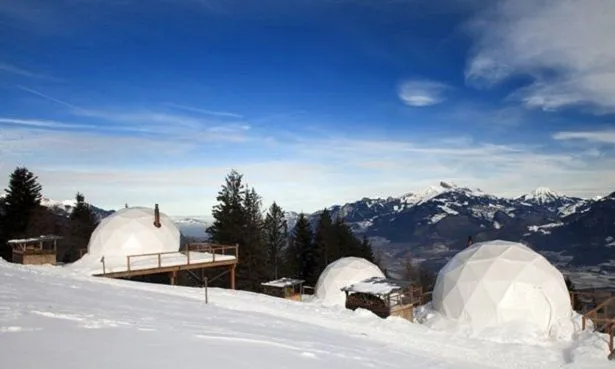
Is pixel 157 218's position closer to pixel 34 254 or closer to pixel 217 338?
pixel 34 254

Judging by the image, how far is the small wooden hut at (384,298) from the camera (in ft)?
73.7

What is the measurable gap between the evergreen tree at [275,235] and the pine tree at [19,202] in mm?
22306

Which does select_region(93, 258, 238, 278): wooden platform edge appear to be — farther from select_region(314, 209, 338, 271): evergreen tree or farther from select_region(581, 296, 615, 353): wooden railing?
select_region(314, 209, 338, 271): evergreen tree

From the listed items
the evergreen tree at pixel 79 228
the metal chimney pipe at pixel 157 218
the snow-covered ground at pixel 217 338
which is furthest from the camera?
the evergreen tree at pixel 79 228

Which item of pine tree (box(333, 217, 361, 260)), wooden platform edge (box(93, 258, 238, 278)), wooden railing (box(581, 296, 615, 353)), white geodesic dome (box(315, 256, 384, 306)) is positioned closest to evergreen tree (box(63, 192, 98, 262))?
wooden platform edge (box(93, 258, 238, 278))

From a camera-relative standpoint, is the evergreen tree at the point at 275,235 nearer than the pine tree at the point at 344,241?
Yes

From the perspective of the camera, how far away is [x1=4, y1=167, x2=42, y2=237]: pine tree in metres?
38.0

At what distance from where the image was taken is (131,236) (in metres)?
28.1

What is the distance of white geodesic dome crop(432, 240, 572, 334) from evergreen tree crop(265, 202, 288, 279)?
28.5 meters

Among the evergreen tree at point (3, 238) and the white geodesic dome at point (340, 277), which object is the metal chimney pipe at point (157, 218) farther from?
the evergreen tree at point (3, 238)

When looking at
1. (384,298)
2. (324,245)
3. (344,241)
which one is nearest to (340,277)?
(384,298)

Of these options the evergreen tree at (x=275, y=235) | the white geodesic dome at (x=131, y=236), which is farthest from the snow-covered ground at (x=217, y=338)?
the evergreen tree at (x=275, y=235)

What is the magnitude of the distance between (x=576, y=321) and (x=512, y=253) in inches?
159

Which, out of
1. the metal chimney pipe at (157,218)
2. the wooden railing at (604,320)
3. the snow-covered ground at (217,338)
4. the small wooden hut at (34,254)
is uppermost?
the metal chimney pipe at (157,218)
